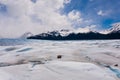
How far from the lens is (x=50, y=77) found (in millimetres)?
6398

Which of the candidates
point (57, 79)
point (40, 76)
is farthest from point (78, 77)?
point (40, 76)

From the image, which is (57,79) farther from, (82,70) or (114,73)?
(114,73)

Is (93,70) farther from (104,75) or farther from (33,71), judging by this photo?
(33,71)

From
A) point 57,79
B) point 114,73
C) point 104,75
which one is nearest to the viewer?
point 57,79

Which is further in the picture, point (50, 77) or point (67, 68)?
point (67, 68)

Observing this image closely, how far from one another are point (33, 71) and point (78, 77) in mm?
1672

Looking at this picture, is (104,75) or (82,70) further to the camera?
(82,70)

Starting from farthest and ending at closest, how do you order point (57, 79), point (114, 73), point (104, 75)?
point (114, 73)
point (104, 75)
point (57, 79)

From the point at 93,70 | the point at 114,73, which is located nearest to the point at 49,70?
the point at 93,70

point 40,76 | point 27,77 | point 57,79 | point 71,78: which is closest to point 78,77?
point 71,78

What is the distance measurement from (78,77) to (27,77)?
65.2 inches

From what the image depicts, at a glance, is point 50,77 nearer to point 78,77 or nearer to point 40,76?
point 40,76

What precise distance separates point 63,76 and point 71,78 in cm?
31

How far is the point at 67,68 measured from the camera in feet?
24.5
